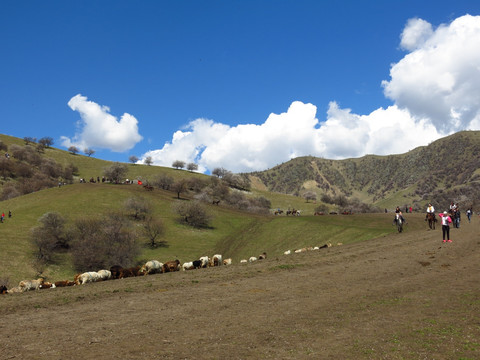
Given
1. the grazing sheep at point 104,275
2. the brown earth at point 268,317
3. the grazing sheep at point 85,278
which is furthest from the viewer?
the grazing sheep at point 104,275

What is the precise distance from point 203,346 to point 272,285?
9970mm

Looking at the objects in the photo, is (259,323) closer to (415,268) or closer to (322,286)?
(322,286)

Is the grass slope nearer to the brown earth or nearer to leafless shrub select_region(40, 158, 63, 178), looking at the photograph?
the brown earth

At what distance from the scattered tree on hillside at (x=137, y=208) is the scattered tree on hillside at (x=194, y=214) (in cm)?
792

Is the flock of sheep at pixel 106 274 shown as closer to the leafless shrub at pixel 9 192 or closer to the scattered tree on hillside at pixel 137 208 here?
the scattered tree on hillside at pixel 137 208

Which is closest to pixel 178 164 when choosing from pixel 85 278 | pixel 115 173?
pixel 115 173

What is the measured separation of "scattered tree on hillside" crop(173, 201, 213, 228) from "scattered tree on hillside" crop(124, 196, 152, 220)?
7920 mm

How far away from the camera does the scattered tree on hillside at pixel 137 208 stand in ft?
271

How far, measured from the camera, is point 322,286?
17.9m

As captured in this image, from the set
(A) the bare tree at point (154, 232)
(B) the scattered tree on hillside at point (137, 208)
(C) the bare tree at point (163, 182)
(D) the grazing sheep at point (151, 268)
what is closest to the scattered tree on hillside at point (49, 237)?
(A) the bare tree at point (154, 232)

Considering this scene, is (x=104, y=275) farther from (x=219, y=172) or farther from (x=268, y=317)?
(x=219, y=172)

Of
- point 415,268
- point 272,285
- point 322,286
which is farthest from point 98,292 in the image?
point 415,268

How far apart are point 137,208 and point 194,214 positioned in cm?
1460

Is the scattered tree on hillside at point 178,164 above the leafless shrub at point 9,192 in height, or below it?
above
